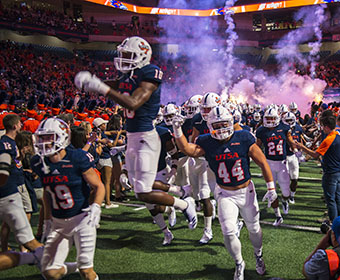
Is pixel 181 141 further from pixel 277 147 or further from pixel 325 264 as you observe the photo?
pixel 277 147

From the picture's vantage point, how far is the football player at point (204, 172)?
16.7 ft

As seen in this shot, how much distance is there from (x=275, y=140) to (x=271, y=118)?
0.41 m

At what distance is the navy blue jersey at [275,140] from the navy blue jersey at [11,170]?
4.23 m

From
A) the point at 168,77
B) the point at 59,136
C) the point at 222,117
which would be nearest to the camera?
the point at 59,136

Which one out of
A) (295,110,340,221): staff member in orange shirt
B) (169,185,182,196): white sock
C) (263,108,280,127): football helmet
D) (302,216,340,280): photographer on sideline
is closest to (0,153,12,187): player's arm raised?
(169,185,182,196): white sock

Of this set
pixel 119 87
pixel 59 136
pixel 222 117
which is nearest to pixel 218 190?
pixel 222 117

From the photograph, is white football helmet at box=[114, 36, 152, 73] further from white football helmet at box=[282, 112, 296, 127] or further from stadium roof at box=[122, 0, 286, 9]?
stadium roof at box=[122, 0, 286, 9]

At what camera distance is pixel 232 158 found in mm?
3840

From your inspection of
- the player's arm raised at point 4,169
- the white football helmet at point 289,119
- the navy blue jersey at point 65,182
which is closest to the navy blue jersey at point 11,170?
the player's arm raised at point 4,169

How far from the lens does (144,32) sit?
3241 centimetres

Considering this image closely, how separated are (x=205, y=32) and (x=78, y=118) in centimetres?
2562

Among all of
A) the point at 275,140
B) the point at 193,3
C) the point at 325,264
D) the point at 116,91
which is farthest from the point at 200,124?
the point at 193,3

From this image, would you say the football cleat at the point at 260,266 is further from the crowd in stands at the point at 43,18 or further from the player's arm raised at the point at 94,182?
the crowd in stands at the point at 43,18

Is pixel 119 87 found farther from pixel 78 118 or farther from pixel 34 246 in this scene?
pixel 78 118
